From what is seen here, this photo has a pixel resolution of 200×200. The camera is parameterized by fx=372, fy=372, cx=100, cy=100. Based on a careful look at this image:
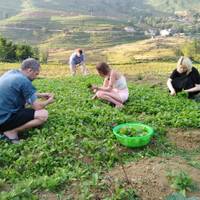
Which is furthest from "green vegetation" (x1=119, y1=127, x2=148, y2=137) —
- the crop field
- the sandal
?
the sandal

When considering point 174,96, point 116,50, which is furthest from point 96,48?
point 174,96

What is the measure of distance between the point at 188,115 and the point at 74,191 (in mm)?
4701

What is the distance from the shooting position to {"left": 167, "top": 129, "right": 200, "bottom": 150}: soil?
7621mm

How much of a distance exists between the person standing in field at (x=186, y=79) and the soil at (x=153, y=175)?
5.22 m

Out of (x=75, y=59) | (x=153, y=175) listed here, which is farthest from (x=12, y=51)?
(x=153, y=175)

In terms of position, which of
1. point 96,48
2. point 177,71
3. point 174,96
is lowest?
point 96,48

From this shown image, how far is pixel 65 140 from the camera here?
24.2 feet

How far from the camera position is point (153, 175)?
5875 mm

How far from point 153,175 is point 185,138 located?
2.36 metres

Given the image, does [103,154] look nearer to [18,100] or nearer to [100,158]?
[100,158]

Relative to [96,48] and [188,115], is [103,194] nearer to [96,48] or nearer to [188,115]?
[188,115]

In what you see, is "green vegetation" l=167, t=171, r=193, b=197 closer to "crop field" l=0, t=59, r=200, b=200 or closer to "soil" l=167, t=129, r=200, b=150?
"crop field" l=0, t=59, r=200, b=200

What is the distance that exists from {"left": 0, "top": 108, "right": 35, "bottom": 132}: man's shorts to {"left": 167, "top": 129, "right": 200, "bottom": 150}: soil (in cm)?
305

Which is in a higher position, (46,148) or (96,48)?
(46,148)
